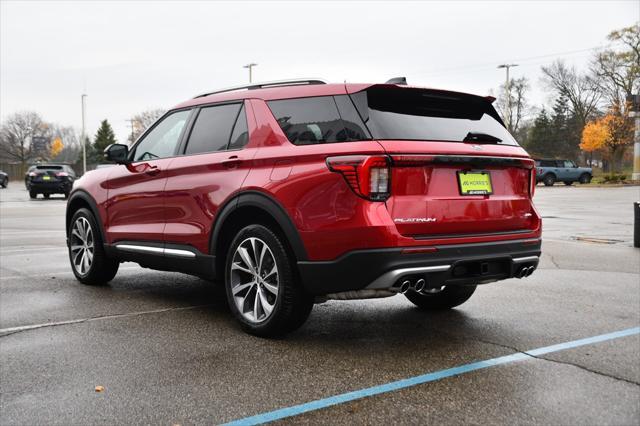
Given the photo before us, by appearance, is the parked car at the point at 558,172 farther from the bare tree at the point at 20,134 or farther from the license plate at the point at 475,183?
the bare tree at the point at 20,134

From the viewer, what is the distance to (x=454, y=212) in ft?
13.7

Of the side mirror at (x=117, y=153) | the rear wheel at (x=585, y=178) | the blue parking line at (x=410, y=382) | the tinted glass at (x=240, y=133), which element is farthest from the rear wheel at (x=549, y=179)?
the tinted glass at (x=240, y=133)

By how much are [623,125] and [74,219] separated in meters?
50.3

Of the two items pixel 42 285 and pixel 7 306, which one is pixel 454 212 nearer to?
pixel 7 306

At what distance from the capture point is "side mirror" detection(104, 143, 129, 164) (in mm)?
6102

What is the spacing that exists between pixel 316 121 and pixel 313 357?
1566 mm

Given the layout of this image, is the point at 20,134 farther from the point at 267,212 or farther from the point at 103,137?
the point at 267,212

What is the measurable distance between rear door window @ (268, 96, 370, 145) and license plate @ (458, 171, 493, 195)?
2.40 ft

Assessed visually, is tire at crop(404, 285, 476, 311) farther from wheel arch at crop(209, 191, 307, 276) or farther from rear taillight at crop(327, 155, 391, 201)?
rear taillight at crop(327, 155, 391, 201)

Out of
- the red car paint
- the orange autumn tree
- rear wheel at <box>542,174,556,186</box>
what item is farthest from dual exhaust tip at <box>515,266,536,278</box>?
the orange autumn tree

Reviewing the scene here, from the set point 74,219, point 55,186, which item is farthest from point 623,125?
point 74,219

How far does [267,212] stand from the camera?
4.43 meters

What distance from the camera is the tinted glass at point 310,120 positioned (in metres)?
4.21

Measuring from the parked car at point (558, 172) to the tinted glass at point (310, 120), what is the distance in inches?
1695
